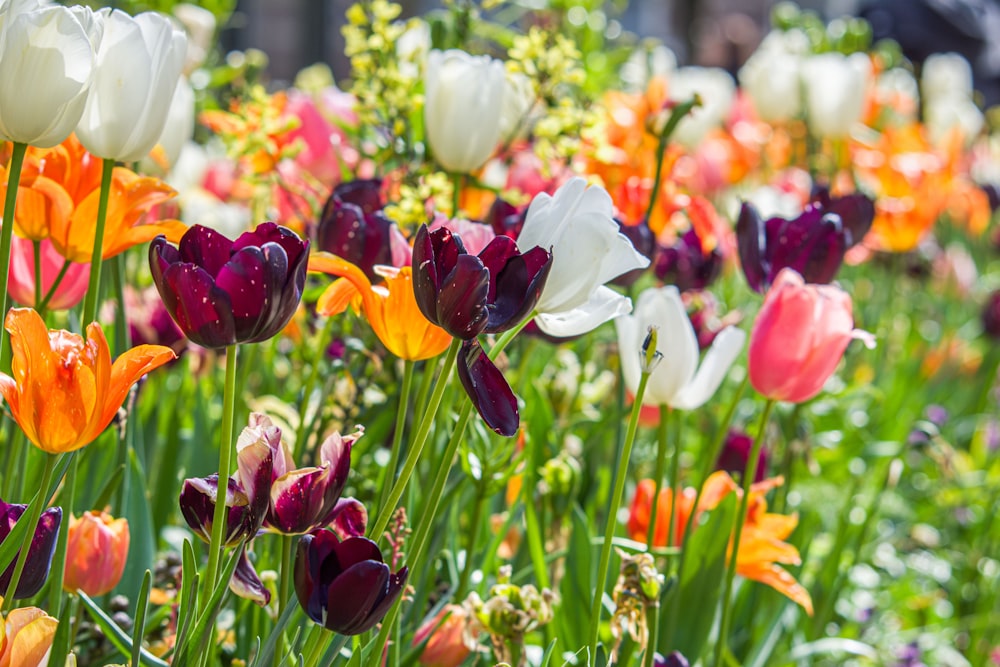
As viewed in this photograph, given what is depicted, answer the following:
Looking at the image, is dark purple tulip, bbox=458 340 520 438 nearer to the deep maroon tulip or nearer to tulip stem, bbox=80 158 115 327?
the deep maroon tulip

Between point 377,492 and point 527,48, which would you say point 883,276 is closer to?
point 527,48

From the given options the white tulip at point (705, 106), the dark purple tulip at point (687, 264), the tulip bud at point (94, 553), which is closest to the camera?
the tulip bud at point (94, 553)

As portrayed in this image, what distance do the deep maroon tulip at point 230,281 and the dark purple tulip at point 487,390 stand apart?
99mm

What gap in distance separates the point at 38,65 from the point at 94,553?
13.7 inches

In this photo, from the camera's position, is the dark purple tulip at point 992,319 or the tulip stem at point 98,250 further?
the dark purple tulip at point 992,319

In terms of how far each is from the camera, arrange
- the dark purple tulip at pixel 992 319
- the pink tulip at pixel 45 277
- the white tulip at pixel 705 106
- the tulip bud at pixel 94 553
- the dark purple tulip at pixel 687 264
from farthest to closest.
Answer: the white tulip at pixel 705 106
the dark purple tulip at pixel 992 319
the dark purple tulip at pixel 687 264
the pink tulip at pixel 45 277
the tulip bud at pixel 94 553

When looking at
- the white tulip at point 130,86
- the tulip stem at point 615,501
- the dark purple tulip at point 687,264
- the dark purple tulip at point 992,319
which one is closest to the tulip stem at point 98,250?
the white tulip at point 130,86

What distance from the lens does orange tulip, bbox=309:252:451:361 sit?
743 millimetres

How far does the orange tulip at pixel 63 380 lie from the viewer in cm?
62

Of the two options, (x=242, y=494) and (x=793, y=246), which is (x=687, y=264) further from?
(x=242, y=494)

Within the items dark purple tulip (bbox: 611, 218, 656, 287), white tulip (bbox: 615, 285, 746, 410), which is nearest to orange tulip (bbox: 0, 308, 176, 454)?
white tulip (bbox: 615, 285, 746, 410)

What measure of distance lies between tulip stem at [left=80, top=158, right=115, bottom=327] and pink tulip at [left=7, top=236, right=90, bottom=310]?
151 mm

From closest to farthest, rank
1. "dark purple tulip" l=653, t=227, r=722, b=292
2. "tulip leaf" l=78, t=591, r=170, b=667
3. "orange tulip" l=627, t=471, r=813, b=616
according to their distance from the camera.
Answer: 1. "tulip leaf" l=78, t=591, r=170, b=667
2. "orange tulip" l=627, t=471, r=813, b=616
3. "dark purple tulip" l=653, t=227, r=722, b=292

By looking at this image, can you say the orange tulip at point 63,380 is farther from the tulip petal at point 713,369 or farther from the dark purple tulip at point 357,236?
the tulip petal at point 713,369
